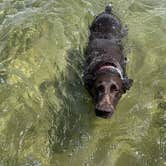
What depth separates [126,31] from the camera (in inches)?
382

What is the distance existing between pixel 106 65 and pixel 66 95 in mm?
906

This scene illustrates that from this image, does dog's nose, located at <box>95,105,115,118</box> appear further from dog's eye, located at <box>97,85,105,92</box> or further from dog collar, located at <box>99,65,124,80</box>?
dog collar, located at <box>99,65,124,80</box>

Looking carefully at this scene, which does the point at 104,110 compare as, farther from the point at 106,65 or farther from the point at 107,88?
the point at 106,65

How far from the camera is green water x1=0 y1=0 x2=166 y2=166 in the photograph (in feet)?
22.4

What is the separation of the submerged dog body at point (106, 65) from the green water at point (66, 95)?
0.27 meters

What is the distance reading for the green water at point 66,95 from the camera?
22.4 ft

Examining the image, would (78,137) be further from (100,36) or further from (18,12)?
(18,12)

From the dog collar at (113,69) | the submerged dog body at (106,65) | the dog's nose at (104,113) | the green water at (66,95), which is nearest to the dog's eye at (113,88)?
the submerged dog body at (106,65)

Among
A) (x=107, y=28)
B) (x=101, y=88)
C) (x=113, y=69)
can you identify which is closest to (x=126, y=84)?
(x=113, y=69)

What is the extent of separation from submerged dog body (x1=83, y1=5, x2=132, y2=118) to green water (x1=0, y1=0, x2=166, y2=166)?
27 cm

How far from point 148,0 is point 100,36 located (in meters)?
2.59

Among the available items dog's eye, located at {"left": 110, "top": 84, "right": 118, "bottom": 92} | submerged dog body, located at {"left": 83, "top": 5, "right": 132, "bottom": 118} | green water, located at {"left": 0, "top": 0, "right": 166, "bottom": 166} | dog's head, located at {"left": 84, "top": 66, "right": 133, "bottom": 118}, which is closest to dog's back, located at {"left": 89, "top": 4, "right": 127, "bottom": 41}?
submerged dog body, located at {"left": 83, "top": 5, "right": 132, "bottom": 118}

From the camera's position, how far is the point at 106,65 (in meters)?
7.79

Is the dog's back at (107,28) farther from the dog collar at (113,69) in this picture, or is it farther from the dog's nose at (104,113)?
the dog's nose at (104,113)
